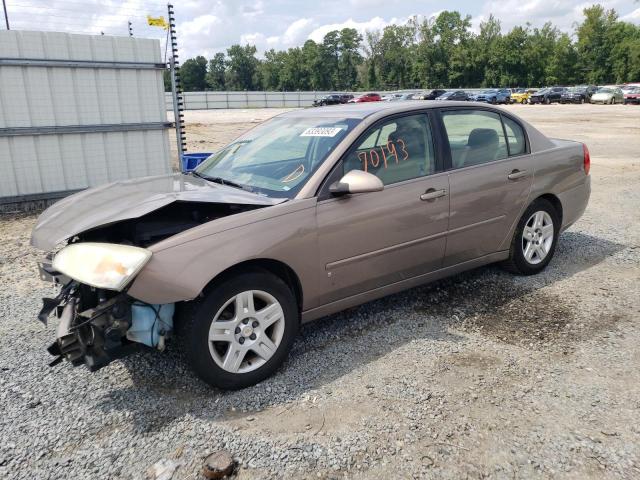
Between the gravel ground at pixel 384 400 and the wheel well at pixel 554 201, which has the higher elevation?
the wheel well at pixel 554 201

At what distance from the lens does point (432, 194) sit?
157 inches

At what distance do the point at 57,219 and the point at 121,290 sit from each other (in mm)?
1007

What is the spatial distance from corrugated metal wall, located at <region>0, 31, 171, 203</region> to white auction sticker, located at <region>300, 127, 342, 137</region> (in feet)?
18.1

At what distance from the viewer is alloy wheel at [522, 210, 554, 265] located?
489 centimetres

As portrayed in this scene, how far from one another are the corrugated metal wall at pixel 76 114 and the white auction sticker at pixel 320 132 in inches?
217

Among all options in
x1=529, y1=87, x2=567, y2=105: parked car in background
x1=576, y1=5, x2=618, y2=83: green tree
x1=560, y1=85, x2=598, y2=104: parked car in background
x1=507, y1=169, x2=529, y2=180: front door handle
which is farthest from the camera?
x1=576, y1=5, x2=618, y2=83: green tree

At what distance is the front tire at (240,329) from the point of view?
3.00 metres

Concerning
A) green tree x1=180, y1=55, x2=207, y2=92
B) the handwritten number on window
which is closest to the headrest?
the handwritten number on window

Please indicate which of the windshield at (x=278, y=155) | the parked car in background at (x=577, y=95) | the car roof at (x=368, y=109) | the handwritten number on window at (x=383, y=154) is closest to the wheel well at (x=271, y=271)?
the windshield at (x=278, y=155)

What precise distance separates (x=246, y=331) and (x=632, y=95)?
5001 cm

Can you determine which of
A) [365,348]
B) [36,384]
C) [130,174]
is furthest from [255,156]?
[130,174]

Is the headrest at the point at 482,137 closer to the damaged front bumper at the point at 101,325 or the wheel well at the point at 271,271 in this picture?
the wheel well at the point at 271,271

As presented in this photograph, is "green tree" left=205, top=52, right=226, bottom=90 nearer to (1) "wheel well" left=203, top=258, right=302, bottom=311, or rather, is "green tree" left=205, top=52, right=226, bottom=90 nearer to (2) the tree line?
(2) the tree line

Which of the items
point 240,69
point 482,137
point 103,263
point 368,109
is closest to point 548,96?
point 482,137
